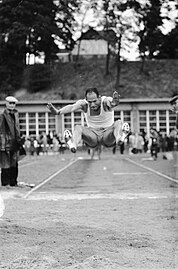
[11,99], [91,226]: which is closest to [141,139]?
[11,99]

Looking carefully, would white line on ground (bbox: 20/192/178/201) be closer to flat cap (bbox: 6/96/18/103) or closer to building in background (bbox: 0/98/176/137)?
building in background (bbox: 0/98/176/137)

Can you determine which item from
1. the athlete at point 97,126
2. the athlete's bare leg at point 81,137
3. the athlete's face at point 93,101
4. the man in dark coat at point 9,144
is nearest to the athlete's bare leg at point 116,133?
the athlete at point 97,126

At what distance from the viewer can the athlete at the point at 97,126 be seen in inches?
407

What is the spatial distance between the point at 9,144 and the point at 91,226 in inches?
276

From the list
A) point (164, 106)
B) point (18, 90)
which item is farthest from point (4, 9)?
point (164, 106)

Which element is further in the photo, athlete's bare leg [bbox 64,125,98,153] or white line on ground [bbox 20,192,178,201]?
white line on ground [bbox 20,192,178,201]

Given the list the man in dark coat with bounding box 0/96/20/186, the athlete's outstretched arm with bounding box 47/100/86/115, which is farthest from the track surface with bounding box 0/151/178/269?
the athlete's outstretched arm with bounding box 47/100/86/115

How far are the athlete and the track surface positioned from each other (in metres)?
1.56

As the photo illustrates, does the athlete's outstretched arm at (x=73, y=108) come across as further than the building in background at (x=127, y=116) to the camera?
No

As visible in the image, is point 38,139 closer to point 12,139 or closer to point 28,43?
point 28,43

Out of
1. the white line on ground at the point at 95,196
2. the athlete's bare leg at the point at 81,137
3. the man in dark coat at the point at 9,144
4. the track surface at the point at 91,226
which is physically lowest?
the white line on ground at the point at 95,196

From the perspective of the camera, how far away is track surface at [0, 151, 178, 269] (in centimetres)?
937

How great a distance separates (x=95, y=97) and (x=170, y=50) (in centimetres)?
403

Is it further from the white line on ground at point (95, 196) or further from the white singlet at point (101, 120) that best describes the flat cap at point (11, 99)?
the white line on ground at point (95, 196)
